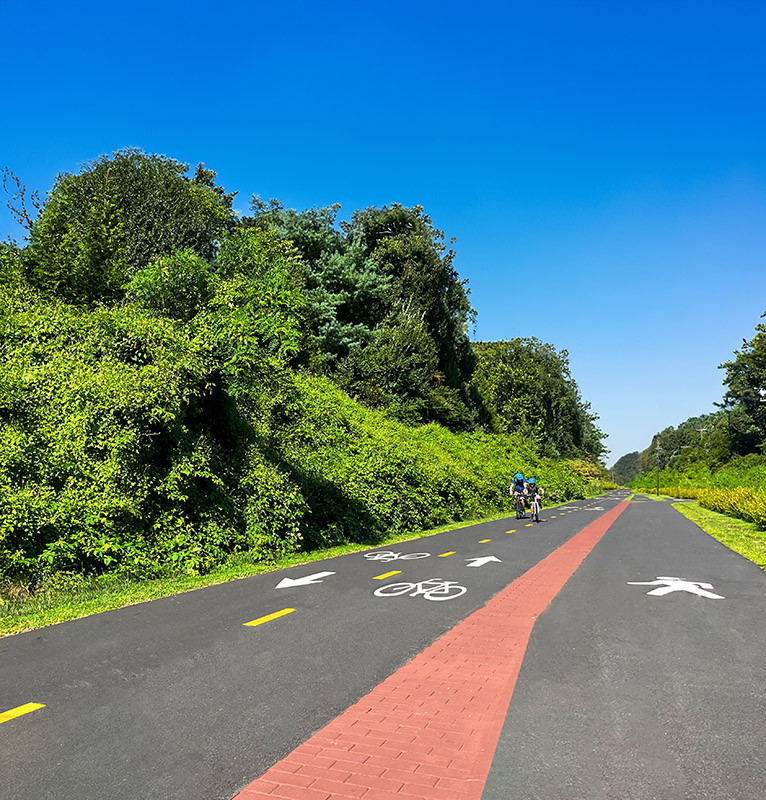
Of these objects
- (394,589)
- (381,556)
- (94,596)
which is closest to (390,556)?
(381,556)

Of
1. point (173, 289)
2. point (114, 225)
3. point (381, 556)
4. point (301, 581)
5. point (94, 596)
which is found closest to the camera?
point (94, 596)

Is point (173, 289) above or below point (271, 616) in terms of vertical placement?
above

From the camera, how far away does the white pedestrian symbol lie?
8.59m

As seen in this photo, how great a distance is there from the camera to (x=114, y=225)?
72.6ft

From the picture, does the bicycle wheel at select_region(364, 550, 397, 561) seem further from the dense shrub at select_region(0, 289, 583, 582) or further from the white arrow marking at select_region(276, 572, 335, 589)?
the white arrow marking at select_region(276, 572, 335, 589)

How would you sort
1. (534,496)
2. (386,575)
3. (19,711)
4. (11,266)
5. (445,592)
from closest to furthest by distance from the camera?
1. (19,711)
2. (445,592)
3. (386,575)
4. (11,266)
5. (534,496)

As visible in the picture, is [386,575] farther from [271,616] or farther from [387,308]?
[387,308]

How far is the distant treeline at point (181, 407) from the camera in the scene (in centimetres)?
944

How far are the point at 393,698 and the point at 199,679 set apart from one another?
159 cm

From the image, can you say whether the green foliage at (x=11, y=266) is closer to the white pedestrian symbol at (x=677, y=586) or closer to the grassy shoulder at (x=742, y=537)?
Answer: the white pedestrian symbol at (x=677, y=586)

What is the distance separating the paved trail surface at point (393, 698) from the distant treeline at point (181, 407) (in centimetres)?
258

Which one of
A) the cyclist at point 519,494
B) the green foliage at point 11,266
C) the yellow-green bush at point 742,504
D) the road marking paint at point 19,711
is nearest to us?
the road marking paint at point 19,711

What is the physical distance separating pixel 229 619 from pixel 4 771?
12.2 feet

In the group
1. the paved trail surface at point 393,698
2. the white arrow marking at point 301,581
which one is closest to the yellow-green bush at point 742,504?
the paved trail surface at point 393,698
